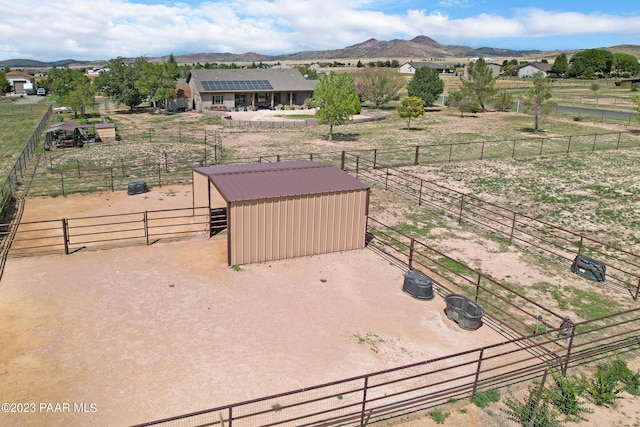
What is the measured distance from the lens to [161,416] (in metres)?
8.55

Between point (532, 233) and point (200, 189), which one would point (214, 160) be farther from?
point (532, 233)

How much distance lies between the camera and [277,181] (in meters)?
15.9

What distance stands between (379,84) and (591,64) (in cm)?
8939

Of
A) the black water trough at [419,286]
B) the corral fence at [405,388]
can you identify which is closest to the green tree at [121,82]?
the black water trough at [419,286]

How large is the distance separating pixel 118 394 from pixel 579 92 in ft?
295

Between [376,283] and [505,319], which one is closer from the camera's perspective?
[505,319]

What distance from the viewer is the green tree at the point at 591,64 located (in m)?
120

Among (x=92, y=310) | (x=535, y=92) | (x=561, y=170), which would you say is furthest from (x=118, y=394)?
(x=535, y=92)

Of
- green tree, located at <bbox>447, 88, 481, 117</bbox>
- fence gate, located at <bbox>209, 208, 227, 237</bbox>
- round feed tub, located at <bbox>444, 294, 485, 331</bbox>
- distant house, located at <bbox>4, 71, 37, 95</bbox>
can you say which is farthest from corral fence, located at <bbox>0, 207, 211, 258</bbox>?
distant house, located at <bbox>4, 71, 37, 95</bbox>

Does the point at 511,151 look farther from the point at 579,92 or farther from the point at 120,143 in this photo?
the point at 579,92

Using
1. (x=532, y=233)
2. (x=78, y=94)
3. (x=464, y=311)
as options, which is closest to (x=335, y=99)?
(x=532, y=233)

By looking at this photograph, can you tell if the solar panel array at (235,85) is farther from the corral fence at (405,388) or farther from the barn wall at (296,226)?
the corral fence at (405,388)

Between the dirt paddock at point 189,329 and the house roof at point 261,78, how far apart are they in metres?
47.9

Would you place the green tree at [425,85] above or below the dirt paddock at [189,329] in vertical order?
above
